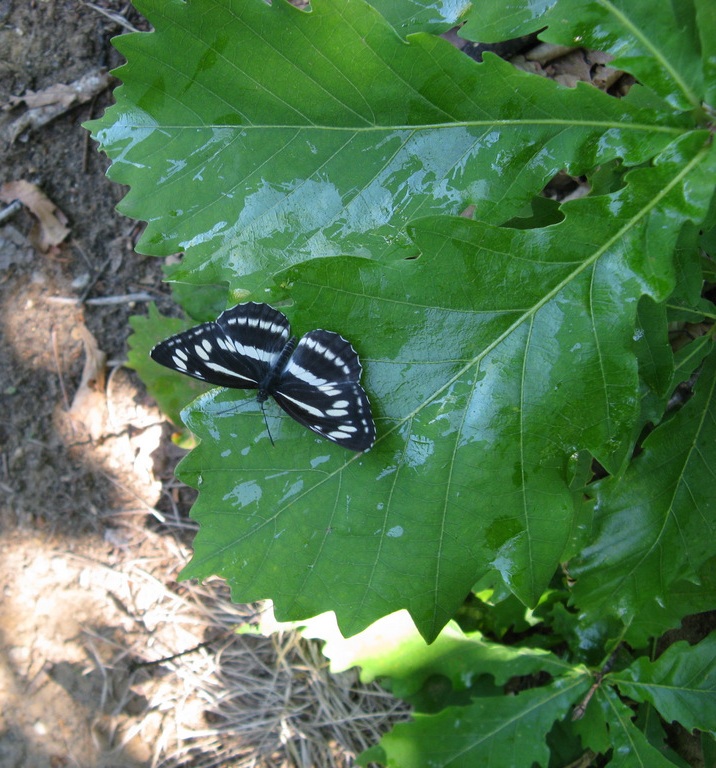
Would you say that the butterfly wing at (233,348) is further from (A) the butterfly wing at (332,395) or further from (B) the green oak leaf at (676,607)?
(B) the green oak leaf at (676,607)

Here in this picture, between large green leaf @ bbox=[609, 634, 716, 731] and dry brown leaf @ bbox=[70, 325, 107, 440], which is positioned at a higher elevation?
dry brown leaf @ bbox=[70, 325, 107, 440]

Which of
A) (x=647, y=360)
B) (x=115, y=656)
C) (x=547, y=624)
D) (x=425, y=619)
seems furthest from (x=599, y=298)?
(x=115, y=656)

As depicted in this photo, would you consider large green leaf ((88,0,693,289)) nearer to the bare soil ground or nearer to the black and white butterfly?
the black and white butterfly

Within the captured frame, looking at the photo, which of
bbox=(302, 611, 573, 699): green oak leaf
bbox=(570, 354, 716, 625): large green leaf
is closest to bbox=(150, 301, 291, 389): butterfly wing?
bbox=(570, 354, 716, 625): large green leaf

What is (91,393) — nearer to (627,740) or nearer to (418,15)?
(418,15)

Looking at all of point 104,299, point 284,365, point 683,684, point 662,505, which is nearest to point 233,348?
point 284,365

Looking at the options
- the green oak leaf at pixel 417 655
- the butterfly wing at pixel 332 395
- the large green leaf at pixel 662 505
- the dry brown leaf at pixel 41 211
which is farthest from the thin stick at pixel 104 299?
the large green leaf at pixel 662 505
